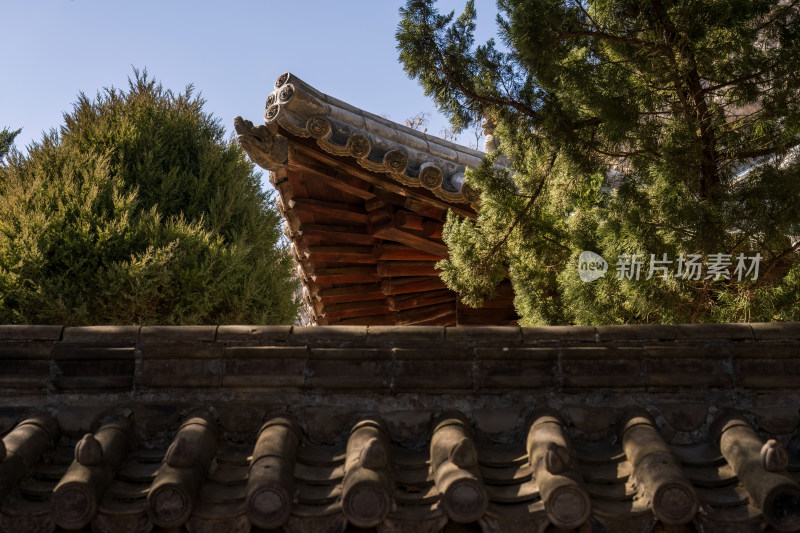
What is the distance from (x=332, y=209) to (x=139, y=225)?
156cm

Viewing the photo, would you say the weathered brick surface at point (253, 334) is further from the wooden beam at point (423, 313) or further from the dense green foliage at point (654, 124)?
the wooden beam at point (423, 313)

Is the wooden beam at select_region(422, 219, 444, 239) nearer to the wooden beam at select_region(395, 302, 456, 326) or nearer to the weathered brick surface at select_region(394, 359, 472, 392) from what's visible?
the wooden beam at select_region(395, 302, 456, 326)

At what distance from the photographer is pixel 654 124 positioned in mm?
4531

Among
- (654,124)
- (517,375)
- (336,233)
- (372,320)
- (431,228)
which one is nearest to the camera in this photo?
(517,375)

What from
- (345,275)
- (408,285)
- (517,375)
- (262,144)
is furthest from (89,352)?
(408,285)

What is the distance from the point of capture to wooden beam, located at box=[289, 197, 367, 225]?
6.31 m

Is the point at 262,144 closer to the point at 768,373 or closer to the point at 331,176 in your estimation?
the point at 331,176

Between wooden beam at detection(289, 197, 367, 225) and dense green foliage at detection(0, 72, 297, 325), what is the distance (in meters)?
0.58

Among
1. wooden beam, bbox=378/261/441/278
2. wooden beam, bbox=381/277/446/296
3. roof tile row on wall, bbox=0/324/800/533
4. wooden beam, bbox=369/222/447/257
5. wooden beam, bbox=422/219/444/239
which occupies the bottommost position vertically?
roof tile row on wall, bbox=0/324/800/533

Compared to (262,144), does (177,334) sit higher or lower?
lower

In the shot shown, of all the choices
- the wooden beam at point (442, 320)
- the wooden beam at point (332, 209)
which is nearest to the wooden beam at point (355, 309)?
the wooden beam at point (442, 320)

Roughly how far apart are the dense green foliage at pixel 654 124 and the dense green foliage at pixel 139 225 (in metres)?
2.28

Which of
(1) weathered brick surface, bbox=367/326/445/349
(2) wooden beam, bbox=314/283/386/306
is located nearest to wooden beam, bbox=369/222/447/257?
(2) wooden beam, bbox=314/283/386/306

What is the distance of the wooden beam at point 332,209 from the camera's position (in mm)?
6309
